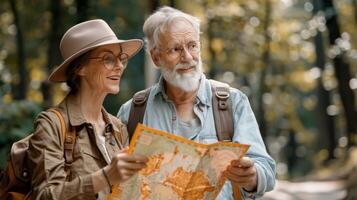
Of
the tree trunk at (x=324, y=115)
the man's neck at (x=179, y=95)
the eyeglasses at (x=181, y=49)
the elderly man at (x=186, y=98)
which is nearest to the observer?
the elderly man at (x=186, y=98)

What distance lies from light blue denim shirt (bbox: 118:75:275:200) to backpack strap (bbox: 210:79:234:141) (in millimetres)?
27

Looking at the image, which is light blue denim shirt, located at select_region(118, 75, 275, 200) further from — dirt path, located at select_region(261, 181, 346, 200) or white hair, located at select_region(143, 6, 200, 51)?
dirt path, located at select_region(261, 181, 346, 200)

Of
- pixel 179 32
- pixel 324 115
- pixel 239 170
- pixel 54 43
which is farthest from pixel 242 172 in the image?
pixel 324 115

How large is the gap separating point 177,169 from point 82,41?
0.86 meters

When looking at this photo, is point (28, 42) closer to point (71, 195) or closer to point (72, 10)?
point (72, 10)

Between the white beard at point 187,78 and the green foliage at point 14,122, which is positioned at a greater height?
the white beard at point 187,78

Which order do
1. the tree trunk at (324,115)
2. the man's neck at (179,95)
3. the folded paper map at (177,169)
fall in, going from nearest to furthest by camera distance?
the folded paper map at (177,169)
the man's neck at (179,95)
the tree trunk at (324,115)

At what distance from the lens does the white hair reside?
415cm

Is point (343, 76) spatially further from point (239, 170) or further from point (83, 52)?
point (83, 52)

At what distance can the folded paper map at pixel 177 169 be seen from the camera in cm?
332

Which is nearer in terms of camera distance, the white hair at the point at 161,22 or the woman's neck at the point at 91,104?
the woman's neck at the point at 91,104

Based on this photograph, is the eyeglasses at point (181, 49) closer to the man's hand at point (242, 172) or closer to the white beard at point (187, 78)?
the white beard at point (187, 78)

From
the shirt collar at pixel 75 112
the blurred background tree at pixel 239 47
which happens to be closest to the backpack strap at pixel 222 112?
the shirt collar at pixel 75 112

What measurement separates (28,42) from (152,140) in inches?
854
